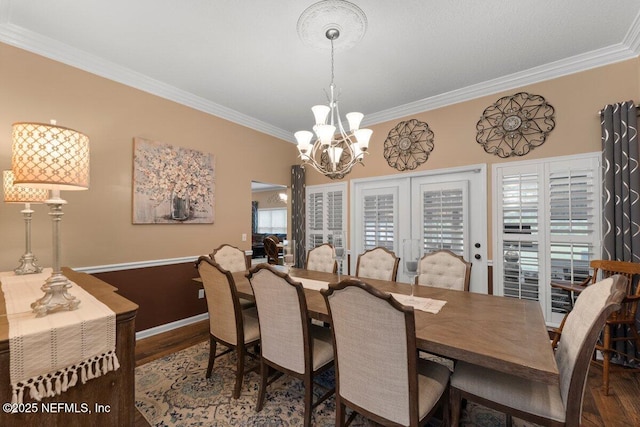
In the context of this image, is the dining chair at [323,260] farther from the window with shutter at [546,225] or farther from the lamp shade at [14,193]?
the lamp shade at [14,193]

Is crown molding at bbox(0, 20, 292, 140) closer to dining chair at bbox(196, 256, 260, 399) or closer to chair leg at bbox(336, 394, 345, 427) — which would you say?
dining chair at bbox(196, 256, 260, 399)

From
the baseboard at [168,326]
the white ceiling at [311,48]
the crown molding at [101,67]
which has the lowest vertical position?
the baseboard at [168,326]

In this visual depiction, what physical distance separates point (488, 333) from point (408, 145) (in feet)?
9.75

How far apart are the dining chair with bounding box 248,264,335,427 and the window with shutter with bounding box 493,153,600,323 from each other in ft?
8.08

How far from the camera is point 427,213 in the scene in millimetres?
3717

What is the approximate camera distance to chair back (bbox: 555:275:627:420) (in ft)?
3.53

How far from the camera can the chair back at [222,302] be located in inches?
77.6

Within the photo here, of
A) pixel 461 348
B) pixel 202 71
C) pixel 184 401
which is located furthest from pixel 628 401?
pixel 202 71

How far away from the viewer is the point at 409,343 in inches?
47.3

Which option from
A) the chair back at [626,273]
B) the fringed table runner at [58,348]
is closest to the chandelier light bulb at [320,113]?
the fringed table runner at [58,348]

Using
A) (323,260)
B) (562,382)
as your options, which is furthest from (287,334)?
(323,260)

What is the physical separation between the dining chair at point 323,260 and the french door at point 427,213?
0.85 metres

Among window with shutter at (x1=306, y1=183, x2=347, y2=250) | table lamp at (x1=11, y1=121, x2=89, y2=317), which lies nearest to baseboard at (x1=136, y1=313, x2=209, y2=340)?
window with shutter at (x1=306, y1=183, x2=347, y2=250)

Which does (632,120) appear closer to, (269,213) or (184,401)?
(184,401)
